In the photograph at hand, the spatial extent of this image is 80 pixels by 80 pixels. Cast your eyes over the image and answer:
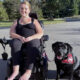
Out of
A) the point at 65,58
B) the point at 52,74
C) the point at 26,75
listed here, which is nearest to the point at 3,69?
the point at 52,74

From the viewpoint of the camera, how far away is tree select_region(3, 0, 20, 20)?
114ft

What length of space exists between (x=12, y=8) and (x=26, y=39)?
106ft

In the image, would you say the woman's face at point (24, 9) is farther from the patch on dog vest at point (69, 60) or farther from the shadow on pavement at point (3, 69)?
the shadow on pavement at point (3, 69)

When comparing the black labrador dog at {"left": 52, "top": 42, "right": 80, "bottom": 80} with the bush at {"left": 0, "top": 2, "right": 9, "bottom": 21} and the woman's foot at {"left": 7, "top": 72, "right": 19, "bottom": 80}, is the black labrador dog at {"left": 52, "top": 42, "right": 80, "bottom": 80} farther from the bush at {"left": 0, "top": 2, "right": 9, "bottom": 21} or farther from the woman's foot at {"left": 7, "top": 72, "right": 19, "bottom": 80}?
the bush at {"left": 0, "top": 2, "right": 9, "bottom": 21}

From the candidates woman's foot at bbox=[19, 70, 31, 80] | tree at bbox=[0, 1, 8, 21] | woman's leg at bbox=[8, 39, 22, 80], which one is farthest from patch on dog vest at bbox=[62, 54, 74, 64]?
tree at bbox=[0, 1, 8, 21]

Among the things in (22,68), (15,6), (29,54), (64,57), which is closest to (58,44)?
(64,57)

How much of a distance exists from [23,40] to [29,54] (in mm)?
336

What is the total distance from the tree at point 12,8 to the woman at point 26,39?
1170 inches

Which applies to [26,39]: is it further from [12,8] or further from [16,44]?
[12,8]

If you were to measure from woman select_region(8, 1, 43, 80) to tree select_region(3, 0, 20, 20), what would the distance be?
97.5ft

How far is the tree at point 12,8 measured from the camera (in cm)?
3469

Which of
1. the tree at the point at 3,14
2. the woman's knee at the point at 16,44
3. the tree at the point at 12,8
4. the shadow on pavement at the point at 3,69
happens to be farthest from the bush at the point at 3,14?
the woman's knee at the point at 16,44

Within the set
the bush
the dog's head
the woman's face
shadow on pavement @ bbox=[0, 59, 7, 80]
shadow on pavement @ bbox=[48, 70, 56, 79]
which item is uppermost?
the woman's face

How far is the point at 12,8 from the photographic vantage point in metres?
35.8
